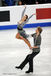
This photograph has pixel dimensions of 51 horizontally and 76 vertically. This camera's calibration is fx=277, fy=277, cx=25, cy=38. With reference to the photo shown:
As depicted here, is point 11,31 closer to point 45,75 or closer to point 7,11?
point 7,11

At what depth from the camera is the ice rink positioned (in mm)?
7415

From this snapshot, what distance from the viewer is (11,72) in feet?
24.1

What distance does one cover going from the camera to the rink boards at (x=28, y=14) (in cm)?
1322

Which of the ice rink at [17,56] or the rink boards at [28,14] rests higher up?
the rink boards at [28,14]

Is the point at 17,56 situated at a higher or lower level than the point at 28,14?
lower

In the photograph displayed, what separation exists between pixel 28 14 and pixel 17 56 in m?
5.17

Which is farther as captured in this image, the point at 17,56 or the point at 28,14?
the point at 28,14

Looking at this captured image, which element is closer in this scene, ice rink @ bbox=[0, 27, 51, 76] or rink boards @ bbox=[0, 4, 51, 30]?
ice rink @ bbox=[0, 27, 51, 76]

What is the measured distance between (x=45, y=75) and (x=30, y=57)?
0.61 meters

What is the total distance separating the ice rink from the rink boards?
1.06m

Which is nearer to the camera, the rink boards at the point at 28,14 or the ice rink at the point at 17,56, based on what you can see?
the ice rink at the point at 17,56

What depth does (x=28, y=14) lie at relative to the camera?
13.8 metres

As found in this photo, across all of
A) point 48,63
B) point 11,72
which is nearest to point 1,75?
point 11,72

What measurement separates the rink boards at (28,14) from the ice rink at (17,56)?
3.46 feet
